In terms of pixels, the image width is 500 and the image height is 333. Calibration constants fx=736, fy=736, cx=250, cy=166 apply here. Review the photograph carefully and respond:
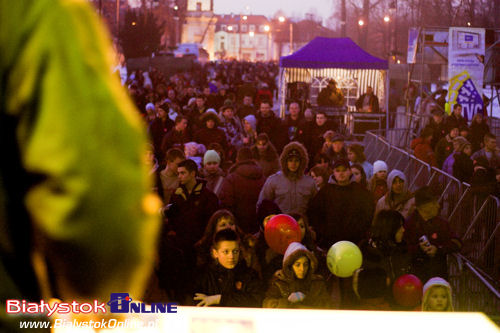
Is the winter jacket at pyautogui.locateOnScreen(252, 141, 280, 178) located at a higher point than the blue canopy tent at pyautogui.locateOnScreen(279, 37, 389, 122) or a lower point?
lower

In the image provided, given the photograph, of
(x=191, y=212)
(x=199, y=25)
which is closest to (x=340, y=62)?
(x=191, y=212)

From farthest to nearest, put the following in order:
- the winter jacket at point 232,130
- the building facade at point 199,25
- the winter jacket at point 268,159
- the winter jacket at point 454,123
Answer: the building facade at point 199,25 → the winter jacket at point 454,123 → the winter jacket at point 232,130 → the winter jacket at point 268,159

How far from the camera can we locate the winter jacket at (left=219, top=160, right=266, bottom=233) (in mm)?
7137

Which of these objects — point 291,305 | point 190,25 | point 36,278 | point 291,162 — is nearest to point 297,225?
point 291,305

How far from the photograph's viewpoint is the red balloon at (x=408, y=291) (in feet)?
16.4

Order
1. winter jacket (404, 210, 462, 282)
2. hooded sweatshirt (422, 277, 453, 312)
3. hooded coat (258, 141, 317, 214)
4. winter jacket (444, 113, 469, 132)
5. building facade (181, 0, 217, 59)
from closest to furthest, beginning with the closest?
hooded sweatshirt (422, 277, 453, 312) < winter jacket (404, 210, 462, 282) < hooded coat (258, 141, 317, 214) < winter jacket (444, 113, 469, 132) < building facade (181, 0, 217, 59)

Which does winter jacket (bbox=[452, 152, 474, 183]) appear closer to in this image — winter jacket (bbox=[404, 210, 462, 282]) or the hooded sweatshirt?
winter jacket (bbox=[404, 210, 462, 282])

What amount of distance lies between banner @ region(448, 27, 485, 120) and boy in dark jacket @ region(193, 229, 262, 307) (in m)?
10.9

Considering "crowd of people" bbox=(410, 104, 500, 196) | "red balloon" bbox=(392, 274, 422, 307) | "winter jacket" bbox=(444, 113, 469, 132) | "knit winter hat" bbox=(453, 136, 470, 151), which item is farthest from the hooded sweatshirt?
"winter jacket" bbox=(444, 113, 469, 132)

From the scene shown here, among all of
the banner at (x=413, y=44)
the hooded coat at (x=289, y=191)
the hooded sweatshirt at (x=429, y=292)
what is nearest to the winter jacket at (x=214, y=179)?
the hooded coat at (x=289, y=191)

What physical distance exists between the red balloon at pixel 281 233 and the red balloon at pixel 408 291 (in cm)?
91

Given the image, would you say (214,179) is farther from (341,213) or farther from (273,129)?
(273,129)

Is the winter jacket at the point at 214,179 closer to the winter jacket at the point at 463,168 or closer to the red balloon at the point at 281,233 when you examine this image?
the red balloon at the point at 281,233

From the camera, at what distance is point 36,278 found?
2.65 feet
